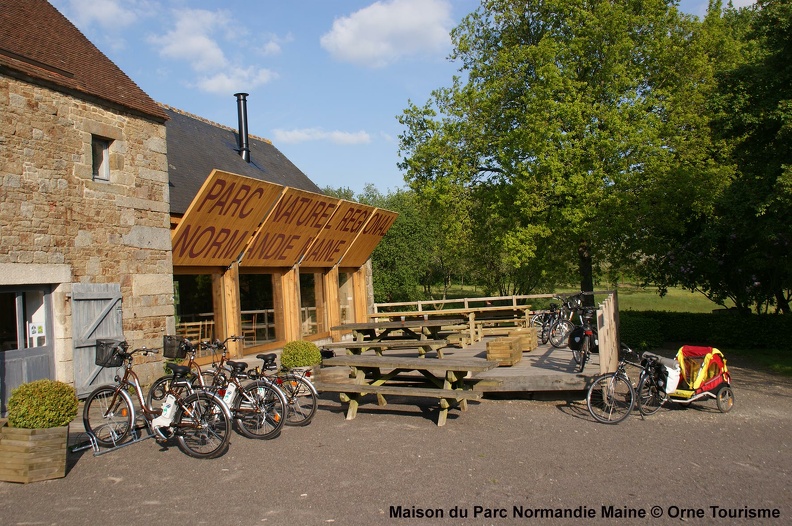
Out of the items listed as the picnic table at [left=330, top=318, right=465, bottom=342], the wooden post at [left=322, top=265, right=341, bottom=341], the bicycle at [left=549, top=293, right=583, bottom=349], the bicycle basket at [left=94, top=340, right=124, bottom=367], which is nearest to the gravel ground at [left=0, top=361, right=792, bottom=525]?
the bicycle basket at [left=94, top=340, right=124, bottom=367]

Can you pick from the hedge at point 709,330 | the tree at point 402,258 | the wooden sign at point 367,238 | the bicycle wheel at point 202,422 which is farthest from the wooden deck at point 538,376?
the tree at point 402,258

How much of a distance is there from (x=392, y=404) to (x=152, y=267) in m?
5.08

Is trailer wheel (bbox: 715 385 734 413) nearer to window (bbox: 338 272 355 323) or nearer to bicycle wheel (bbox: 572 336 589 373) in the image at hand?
bicycle wheel (bbox: 572 336 589 373)

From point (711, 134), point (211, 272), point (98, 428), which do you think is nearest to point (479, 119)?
point (711, 134)

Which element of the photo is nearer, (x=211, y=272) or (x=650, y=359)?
(x=650, y=359)

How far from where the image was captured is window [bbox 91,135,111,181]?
11359mm

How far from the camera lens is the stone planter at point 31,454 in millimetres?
6449

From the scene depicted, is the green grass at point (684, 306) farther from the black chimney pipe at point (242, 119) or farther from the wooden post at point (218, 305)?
the black chimney pipe at point (242, 119)

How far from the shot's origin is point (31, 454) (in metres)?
6.46

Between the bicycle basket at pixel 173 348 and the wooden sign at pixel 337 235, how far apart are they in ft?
29.9

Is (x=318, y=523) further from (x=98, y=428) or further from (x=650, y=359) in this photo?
(x=650, y=359)

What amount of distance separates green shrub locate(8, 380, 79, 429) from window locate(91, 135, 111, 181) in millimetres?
5403

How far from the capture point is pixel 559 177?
18797mm

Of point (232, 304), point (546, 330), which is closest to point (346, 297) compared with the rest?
point (232, 304)
